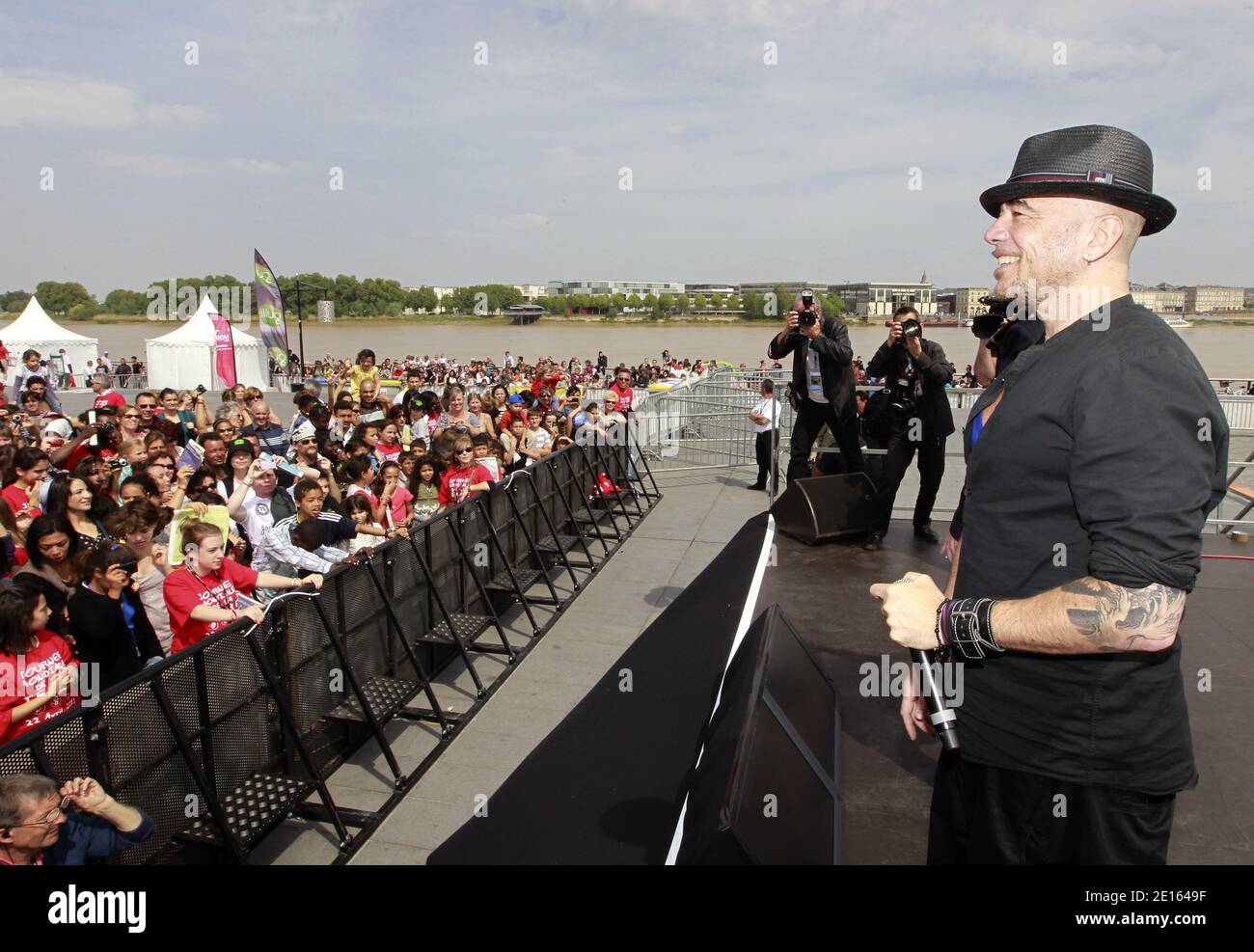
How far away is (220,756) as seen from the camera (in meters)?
4.43

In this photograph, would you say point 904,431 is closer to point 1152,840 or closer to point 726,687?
point 726,687

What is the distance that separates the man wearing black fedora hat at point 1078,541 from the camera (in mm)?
1372

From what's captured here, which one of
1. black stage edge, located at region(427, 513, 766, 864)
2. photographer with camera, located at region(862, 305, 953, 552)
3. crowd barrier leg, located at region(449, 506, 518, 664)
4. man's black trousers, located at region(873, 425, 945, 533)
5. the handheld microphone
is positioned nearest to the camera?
the handheld microphone

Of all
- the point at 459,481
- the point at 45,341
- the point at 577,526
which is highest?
the point at 45,341

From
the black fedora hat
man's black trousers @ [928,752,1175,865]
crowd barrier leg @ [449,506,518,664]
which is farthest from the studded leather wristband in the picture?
crowd barrier leg @ [449,506,518,664]

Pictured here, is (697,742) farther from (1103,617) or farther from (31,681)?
(31,681)

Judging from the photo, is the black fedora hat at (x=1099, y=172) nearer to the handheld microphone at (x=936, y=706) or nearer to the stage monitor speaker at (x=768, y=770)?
the handheld microphone at (x=936, y=706)

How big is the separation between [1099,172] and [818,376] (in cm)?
526

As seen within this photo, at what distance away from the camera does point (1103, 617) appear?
139cm

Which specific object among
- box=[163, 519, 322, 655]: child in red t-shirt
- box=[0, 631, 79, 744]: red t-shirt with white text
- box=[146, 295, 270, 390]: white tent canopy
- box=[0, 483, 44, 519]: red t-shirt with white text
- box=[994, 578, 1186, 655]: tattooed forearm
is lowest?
box=[0, 631, 79, 744]: red t-shirt with white text

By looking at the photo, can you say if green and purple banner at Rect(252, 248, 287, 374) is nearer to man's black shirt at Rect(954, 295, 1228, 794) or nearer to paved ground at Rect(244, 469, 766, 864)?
paved ground at Rect(244, 469, 766, 864)

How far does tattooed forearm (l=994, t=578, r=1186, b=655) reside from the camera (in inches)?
54.4

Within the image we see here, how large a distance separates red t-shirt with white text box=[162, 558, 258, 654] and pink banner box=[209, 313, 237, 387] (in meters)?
25.8

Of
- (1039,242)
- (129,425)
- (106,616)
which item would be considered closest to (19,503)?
(129,425)
